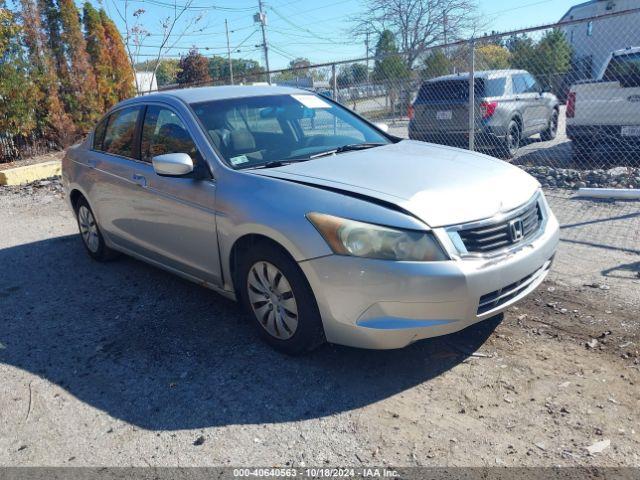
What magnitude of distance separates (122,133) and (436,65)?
29.2 feet

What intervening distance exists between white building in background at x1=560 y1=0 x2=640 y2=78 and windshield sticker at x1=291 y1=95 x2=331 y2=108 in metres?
4.21

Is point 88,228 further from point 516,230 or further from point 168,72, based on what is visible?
point 168,72

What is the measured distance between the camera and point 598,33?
23719 millimetres

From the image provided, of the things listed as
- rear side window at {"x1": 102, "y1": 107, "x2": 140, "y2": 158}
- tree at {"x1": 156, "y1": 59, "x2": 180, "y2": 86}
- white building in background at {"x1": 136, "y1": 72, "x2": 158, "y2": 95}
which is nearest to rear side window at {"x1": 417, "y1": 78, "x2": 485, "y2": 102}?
rear side window at {"x1": 102, "y1": 107, "x2": 140, "y2": 158}

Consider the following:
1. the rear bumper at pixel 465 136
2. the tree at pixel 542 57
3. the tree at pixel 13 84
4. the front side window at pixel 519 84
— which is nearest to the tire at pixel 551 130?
the tree at pixel 542 57

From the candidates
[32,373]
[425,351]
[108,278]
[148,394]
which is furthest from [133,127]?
[425,351]

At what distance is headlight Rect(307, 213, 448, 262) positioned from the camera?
297 centimetres

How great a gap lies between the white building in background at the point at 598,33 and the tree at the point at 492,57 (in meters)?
1.29

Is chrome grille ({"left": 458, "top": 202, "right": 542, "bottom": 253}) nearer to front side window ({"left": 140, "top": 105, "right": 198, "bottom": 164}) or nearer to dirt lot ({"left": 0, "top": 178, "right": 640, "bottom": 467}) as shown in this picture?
dirt lot ({"left": 0, "top": 178, "right": 640, "bottom": 467})

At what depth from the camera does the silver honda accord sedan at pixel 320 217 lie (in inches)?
119

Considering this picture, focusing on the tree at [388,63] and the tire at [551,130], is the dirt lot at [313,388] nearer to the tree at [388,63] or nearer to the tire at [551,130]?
the tree at [388,63]

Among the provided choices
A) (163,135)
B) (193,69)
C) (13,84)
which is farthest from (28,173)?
(193,69)

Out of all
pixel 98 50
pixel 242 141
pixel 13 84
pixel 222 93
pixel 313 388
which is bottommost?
pixel 313 388

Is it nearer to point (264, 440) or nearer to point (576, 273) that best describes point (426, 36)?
point (576, 273)
